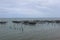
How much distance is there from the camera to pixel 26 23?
2736 inches

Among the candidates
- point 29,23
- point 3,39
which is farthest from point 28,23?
point 3,39

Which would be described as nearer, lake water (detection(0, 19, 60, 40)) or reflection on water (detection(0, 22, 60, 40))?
lake water (detection(0, 19, 60, 40))

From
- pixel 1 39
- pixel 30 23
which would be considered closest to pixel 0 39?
pixel 1 39

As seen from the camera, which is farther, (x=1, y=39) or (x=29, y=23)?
(x=29, y=23)

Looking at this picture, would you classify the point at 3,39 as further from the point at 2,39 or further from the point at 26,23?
the point at 26,23

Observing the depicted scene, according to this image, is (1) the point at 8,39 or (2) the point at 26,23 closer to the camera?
(1) the point at 8,39

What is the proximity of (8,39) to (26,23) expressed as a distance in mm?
40972

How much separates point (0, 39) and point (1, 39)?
7.8 inches

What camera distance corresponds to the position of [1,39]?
2878cm

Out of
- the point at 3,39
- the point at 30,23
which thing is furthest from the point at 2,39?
the point at 30,23

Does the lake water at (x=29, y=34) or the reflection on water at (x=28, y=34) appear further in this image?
the reflection on water at (x=28, y=34)

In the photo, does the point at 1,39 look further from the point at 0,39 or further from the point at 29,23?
the point at 29,23

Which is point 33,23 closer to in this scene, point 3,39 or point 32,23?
point 32,23

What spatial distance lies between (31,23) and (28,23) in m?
1.80
